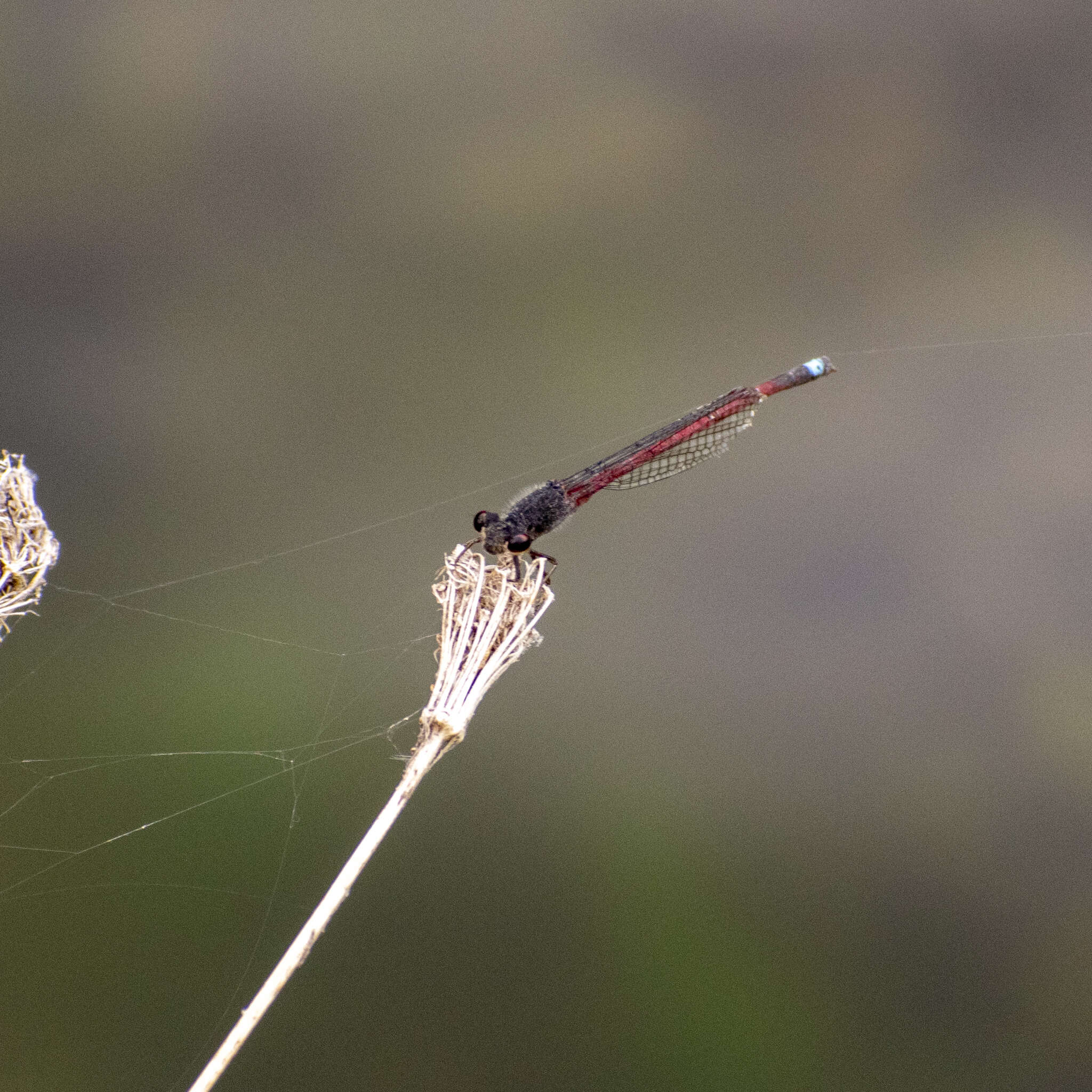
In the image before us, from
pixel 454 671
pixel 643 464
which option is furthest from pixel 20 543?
pixel 643 464

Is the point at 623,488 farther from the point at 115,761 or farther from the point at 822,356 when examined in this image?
the point at 115,761

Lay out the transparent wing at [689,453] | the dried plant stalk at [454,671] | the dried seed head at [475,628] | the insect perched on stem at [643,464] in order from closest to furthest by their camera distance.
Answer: the dried plant stalk at [454,671]
the dried seed head at [475,628]
the insect perched on stem at [643,464]
the transparent wing at [689,453]

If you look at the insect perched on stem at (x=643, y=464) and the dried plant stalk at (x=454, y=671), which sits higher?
the insect perched on stem at (x=643, y=464)

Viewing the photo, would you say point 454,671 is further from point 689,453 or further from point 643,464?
point 689,453

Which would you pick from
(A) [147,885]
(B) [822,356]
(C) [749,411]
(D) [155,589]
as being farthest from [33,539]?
(B) [822,356]

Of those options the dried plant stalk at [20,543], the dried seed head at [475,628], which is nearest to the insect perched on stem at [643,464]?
the dried seed head at [475,628]

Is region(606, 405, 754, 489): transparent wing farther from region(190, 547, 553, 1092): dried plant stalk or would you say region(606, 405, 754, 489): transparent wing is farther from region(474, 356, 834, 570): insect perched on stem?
region(190, 547, 553, 1092): dried plant stalk

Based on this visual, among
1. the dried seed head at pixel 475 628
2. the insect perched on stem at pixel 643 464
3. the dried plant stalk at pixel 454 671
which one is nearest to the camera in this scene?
the dried plant stalk at pixel 454 671

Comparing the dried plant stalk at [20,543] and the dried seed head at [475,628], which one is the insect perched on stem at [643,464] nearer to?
the dried seed head at [475,628]
